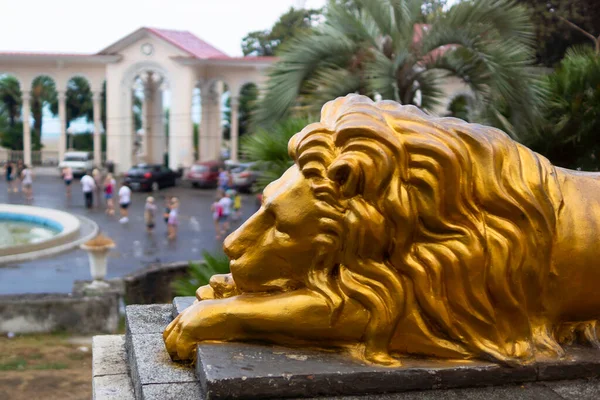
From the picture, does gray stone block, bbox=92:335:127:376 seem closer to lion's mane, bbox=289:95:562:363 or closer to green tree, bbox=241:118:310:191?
lion's mane, bbox=289:95:562:363

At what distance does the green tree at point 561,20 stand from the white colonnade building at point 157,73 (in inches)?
434

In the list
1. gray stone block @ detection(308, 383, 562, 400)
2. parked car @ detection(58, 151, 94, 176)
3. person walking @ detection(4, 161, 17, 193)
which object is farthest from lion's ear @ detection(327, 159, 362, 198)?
parked car @ detection(58, 151, 94, 176)

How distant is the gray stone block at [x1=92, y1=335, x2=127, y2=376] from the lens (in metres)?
3.62

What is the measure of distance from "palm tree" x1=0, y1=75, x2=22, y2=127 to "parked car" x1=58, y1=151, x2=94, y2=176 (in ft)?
42.0

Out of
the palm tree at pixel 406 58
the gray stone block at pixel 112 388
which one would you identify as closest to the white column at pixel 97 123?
the palm tree at pixel 406 58

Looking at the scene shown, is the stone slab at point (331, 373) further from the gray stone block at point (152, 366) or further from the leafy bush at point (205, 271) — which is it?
the leafy bush at point (205, 271)

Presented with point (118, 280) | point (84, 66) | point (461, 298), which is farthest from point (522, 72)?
point (84, 66)

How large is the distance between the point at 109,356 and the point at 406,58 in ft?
13.5

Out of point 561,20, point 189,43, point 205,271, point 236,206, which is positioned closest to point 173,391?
point 205,271

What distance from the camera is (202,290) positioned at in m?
3.54

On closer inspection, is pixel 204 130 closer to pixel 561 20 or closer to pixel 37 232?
pixel 37 232

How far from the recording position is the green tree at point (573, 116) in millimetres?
6719

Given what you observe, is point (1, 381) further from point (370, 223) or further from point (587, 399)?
point (587, 399)

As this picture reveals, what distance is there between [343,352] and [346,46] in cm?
430
